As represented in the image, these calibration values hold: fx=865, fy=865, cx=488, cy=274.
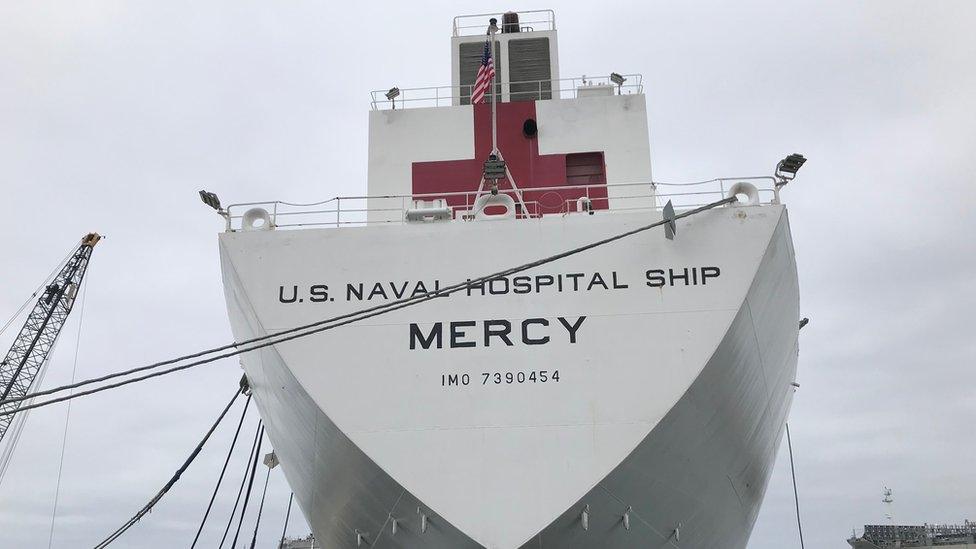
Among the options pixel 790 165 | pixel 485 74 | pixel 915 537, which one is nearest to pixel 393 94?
pixel 485 74

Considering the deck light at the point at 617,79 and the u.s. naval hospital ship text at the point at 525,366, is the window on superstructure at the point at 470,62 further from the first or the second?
the u.s. naval hospital ship text at the point at 525,366

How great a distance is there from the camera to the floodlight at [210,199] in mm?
9391

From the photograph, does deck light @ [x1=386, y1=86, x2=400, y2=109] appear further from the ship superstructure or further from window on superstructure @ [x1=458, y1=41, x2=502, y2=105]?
the ship superstructure

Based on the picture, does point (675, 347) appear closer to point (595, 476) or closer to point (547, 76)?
point (595, 476)

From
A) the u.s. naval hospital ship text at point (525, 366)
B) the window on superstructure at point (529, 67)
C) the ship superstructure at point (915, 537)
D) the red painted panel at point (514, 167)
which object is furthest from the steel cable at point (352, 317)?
the ship superstructure at point (915, 537)

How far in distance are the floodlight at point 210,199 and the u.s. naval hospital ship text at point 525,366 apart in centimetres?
43

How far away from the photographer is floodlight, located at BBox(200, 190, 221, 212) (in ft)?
30.8

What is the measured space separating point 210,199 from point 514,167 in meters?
4.26

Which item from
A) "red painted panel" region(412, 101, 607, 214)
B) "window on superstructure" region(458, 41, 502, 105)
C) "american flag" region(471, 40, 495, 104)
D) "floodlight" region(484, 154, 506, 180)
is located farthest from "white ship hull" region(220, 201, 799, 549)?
"window on superstructure" region(458, 41, 502, 105)

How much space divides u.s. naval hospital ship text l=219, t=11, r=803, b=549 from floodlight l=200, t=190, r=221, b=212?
1.41ft

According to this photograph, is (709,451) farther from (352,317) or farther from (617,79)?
(617,79)

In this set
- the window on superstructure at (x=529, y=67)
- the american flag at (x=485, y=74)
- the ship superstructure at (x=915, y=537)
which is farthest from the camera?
the ship superstructure at (x=915, y=537)

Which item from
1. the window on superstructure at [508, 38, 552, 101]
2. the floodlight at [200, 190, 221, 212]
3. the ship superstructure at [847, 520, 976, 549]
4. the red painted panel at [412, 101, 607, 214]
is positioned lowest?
the ship superstructure at [847, 520, 976, 549]

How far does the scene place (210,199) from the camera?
9.40 m
